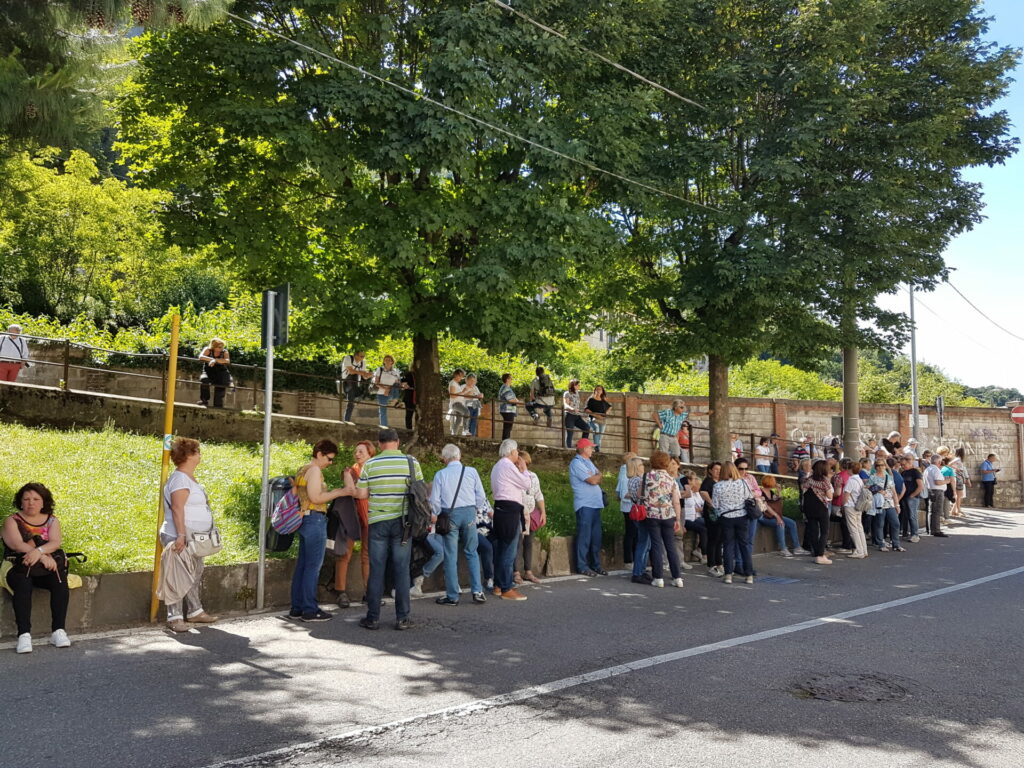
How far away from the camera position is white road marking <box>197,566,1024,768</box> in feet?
15.7

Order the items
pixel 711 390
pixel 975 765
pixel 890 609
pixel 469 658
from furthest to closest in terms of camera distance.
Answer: pixel 711 390 → pixel 890 609 → pixel 469 658 → pixel 975 765

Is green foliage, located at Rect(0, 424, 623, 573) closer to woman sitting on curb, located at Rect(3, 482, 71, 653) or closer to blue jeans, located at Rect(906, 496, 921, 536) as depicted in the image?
woman sitting on curb, located at Rect(3, 482, 71, 653)

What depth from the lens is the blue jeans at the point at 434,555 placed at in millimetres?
9255

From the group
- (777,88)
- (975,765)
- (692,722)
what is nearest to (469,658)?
(692,722)

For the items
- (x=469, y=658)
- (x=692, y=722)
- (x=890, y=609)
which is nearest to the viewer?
→ (x=692, y=722)

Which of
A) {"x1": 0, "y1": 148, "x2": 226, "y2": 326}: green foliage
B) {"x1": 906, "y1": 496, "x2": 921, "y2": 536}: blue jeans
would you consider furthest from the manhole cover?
{"x1": 0, "y1": 148, "x2": 226, "y2": 326}: green foliage

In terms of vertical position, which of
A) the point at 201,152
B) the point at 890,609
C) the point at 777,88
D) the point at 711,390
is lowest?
the point at 890,609

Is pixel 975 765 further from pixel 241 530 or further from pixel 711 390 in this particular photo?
Answer: pixel 711 390

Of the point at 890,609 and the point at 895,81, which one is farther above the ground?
the point at 895,81

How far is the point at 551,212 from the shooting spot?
1298 centimetres

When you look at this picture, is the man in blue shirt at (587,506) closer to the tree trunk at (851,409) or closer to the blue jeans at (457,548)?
the blue jeans at (457,548)

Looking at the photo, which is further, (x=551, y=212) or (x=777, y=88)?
(x=777, y=88)

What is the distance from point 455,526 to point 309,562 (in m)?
1.67

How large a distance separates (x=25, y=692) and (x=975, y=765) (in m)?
5.63
